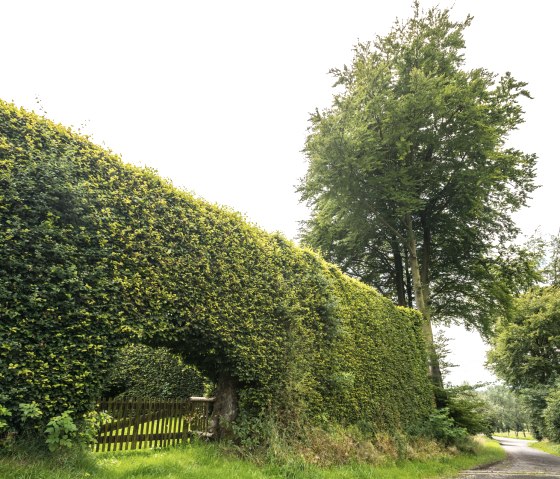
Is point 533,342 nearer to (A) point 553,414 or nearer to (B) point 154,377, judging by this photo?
(A) point 553,414

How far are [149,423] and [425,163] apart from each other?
14.3m

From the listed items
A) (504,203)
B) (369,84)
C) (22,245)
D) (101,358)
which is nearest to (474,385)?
(504,203)

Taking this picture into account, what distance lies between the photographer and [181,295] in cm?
641

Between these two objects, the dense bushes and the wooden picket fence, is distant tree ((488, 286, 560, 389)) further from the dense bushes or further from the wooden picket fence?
the wooden picket fence

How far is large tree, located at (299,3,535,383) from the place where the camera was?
48.1ft

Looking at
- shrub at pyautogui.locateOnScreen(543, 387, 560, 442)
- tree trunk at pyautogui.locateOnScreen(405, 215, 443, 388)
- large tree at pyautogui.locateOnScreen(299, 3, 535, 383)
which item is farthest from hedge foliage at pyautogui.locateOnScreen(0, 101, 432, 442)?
shrub at pyautogui.locateOnScreen(543, 387, 560, 442)

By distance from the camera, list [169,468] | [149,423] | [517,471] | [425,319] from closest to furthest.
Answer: [169,468] < [149,423] < [517,471] < [425,319]

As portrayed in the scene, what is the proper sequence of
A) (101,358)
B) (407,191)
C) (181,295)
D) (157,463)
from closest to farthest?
(101,358)
(157,463)
(181,295)
(407,191)

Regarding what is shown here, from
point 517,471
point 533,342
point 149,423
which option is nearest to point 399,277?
point 517,471

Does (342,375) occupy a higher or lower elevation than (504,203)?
lower

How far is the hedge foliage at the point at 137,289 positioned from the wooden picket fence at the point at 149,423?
0.95m

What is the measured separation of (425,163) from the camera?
642 inches

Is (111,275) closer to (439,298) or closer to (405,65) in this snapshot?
(405,65)

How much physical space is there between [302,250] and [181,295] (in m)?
4.12
